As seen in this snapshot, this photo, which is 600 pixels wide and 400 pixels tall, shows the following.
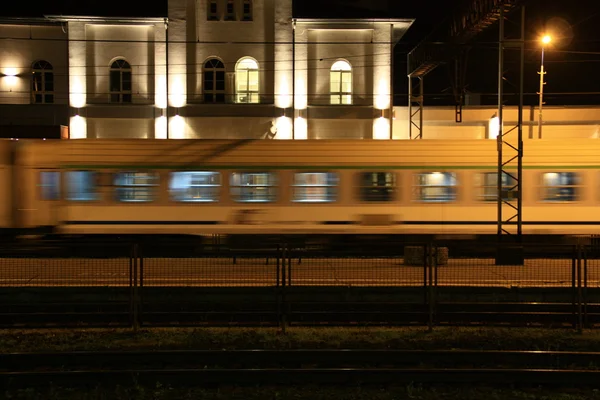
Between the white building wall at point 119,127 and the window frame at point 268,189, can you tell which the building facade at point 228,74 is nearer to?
the white building wall at point 119,127

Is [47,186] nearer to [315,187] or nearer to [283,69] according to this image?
[315,187]

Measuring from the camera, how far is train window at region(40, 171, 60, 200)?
64.5ft

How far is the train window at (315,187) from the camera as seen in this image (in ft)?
64.6

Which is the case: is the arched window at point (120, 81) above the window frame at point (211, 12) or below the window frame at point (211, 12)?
below

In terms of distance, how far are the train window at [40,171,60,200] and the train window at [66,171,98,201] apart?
0.99 feet

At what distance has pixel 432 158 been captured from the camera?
779 inches

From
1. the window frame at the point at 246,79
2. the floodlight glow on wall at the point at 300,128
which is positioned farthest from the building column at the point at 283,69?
the window frame at the point at 246,79

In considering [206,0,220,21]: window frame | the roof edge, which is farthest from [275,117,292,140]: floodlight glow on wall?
the roof edge

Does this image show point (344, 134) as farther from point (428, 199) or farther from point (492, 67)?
point (492, 67)

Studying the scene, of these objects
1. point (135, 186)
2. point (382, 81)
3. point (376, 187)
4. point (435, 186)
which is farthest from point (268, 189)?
point (382, 81)

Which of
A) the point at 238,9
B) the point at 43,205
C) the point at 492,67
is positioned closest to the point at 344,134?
the point at 238,9

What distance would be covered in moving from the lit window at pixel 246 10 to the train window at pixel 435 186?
1607 centimetres
